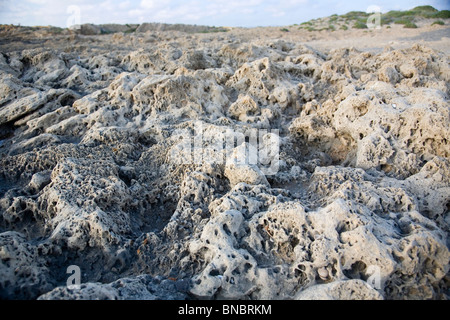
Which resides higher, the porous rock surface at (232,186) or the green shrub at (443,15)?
the green shrub at (443,15)

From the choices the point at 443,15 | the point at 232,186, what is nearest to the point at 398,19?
the point at 443,15

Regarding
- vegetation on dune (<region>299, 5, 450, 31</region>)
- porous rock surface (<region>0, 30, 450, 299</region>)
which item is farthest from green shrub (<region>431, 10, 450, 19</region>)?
porous rock surface (<region>0, 30, 450, 299</region>)

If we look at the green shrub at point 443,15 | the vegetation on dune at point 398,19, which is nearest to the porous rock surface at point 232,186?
the vegetation on dune at point 398,19

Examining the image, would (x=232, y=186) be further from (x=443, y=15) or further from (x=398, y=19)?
(x=398, y=19)

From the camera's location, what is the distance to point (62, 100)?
212 inches

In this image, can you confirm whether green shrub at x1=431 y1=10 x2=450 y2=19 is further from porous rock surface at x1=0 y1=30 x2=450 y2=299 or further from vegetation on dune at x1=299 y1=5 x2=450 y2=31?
porous rock surface at x1=0 y1=30 x2=450 y2=299

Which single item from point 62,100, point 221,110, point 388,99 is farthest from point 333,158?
point 62,100

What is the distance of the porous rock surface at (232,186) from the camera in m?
2.33

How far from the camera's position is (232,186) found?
132 inches

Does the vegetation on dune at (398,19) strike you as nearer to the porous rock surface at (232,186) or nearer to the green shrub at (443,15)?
the green shrub at (443,15)

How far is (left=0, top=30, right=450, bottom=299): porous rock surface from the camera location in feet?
7.64
